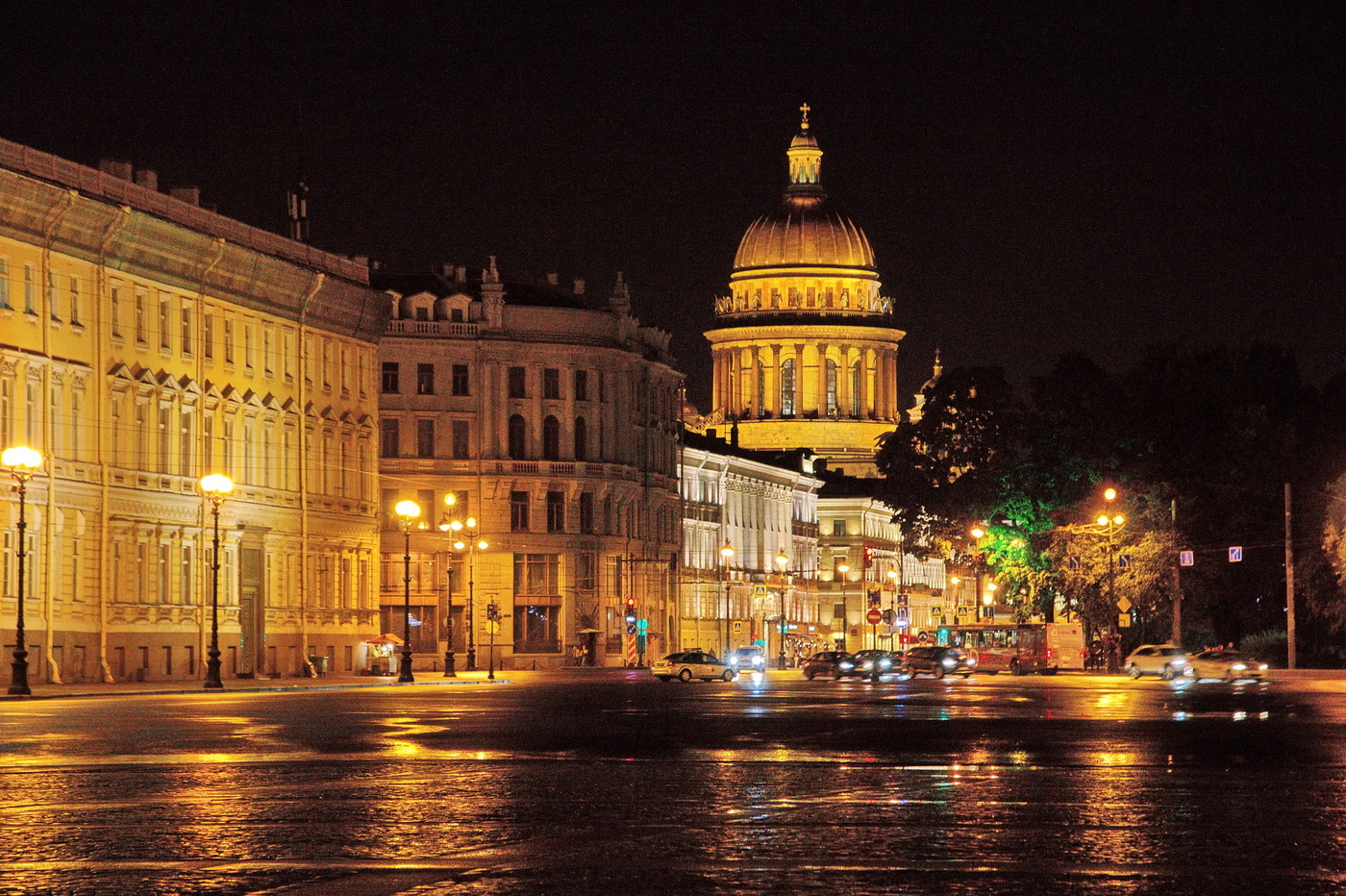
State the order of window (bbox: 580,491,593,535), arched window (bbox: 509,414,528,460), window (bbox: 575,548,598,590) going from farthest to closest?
1. window (bbox: 580,491,593,535)
2. window (bbox: 575,548,598,590)
3. arched window (bbox: 509,414,528,460)

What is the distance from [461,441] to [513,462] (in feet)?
9.20

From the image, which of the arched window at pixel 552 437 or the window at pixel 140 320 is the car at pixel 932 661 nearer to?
the arched window at pixel 552 437

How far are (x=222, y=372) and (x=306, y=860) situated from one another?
66978 millimetres

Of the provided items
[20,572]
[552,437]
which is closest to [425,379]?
[552,437]

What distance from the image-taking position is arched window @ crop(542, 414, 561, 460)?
123 meters

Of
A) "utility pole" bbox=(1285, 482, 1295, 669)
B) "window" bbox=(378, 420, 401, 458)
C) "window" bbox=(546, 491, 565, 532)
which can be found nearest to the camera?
"utility pole" bbox=(1285, 482, 1295, 669)

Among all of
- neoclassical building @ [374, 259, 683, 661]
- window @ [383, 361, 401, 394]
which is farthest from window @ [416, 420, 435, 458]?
window @ [383, 361, 401, 394]

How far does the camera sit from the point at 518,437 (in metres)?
122

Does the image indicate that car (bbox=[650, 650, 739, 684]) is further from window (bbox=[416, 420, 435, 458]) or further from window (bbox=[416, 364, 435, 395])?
window (bbox=[416, 364, 435, 395])

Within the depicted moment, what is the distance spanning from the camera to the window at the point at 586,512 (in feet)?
405

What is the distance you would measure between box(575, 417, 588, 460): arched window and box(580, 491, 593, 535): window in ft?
6.15

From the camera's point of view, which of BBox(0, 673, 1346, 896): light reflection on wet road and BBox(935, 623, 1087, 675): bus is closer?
BBox(0, 673, 1346, 896): light reflection on wet road

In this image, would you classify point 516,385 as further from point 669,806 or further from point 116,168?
point 669,806

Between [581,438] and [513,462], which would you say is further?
[581,438]
